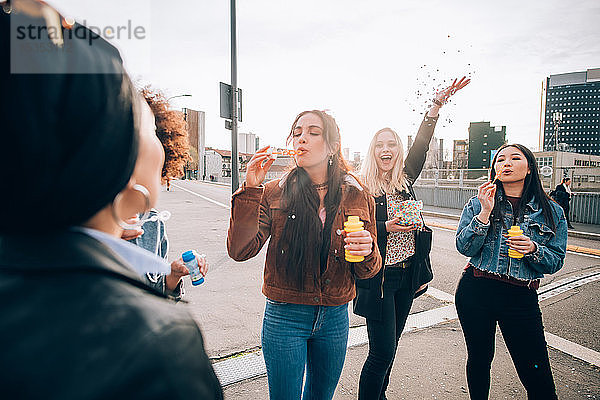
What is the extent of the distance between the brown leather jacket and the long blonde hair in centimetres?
76

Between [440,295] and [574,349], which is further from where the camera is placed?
[440,295]

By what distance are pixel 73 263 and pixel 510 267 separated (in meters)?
2.66

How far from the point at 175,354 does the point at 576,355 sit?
4.42 m

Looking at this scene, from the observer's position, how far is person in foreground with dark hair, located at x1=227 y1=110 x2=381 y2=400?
6.53 ft

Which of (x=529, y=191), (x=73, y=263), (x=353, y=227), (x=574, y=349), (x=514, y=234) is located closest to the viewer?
(x=73, y=263)

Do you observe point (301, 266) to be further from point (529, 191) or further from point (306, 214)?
point (529, 191)

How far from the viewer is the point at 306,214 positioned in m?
2.13

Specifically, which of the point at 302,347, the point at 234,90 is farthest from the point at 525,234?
the point at 234,90

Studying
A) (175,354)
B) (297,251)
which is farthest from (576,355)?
(175,354)

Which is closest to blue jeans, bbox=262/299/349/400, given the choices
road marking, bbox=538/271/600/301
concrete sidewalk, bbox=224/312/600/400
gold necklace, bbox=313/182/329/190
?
gold necklace, bbox=313/182/329/190

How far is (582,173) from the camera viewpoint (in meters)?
14.6

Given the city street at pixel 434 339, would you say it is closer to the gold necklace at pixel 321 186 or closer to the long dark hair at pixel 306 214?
the long dark hair at pixel 306 214

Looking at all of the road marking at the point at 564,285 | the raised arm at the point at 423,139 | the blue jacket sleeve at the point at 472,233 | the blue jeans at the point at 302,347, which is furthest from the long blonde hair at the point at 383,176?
the road marking at the point at 564,285

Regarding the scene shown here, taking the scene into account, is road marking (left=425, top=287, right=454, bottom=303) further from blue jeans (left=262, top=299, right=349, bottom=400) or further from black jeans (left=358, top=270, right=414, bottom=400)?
blue jeans (left=262, top=299, right=349, bottom=400)
